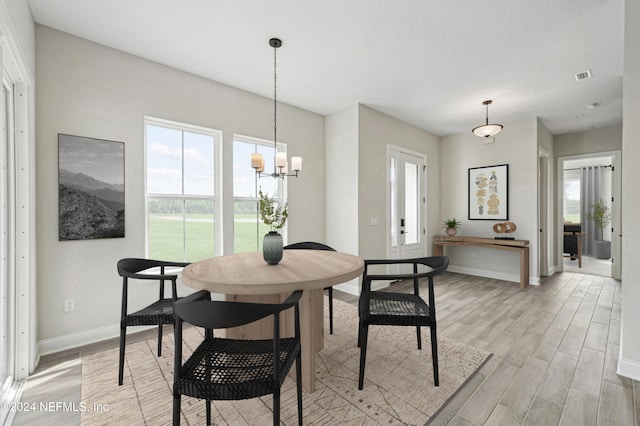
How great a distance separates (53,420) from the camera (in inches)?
65.6

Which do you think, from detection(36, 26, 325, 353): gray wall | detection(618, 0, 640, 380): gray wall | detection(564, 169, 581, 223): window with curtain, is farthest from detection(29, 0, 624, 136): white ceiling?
detection(564, 169, 581, 223): window with curtain

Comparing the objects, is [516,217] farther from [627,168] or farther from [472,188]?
[627,168]

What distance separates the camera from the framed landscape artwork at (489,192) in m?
5.00

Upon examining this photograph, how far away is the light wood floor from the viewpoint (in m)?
1.70

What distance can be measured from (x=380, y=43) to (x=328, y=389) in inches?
115

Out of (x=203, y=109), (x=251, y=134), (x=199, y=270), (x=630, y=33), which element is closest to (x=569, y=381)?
(x=630, y=33)

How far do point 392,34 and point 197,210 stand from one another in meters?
2.72

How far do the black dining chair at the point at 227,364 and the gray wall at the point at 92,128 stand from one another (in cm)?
190

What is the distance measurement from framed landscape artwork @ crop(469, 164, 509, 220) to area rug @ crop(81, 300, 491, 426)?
3.41 m

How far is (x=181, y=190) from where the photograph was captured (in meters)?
3.23

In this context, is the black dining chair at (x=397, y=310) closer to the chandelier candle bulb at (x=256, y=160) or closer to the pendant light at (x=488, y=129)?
the chandelier candle bulb at (x=256, y=160)

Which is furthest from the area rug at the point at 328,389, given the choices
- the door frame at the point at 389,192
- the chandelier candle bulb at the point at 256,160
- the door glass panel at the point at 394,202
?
the door glass panel at the point at 394,202

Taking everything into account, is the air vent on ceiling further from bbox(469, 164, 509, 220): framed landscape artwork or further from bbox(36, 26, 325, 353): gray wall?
bbox(36, 26, 325, 353): gray wall

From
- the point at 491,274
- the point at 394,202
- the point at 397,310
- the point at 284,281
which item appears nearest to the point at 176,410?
the point at 284,281
